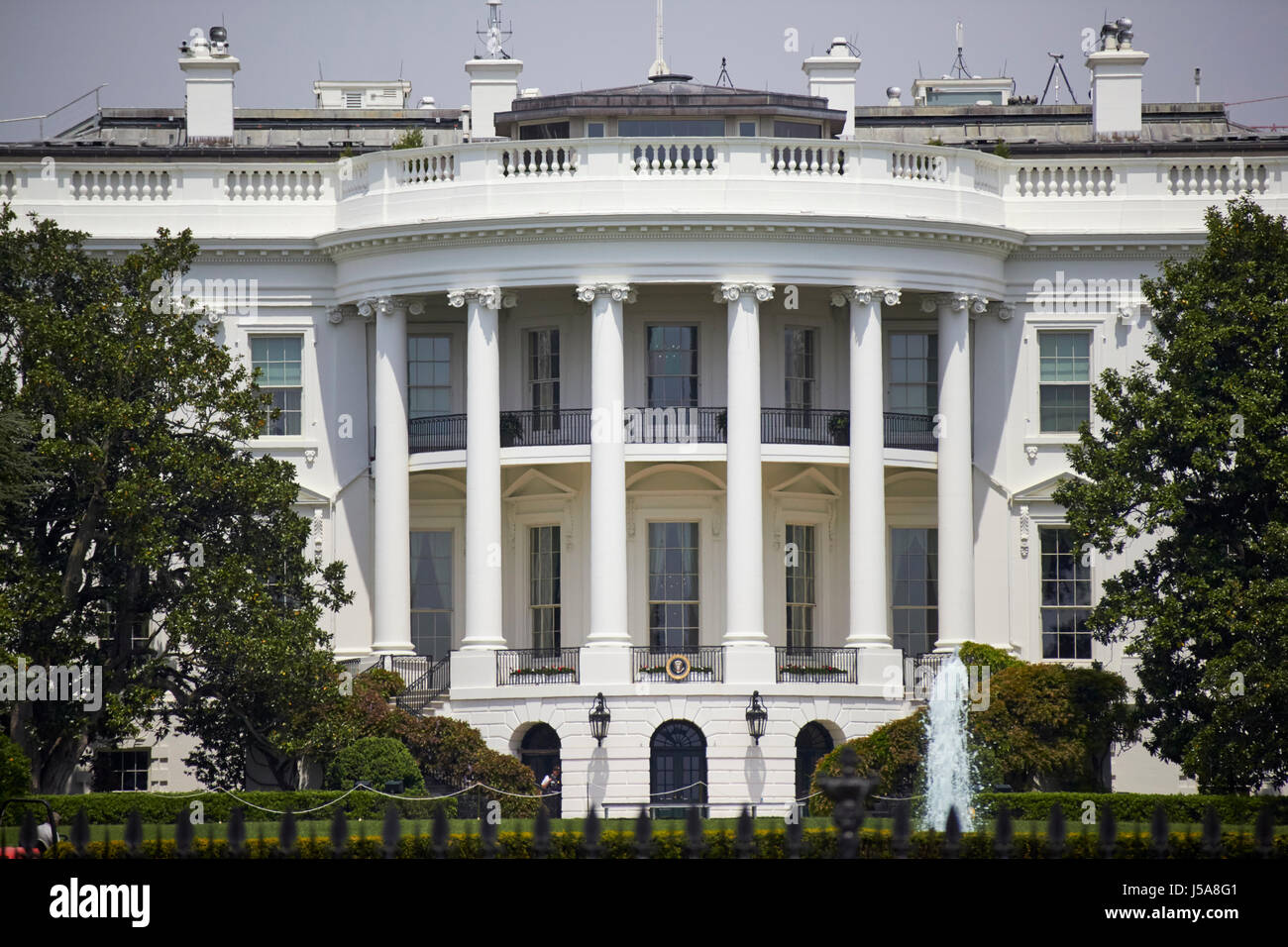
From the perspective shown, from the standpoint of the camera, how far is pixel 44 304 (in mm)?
47000

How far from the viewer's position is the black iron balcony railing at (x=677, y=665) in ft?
167

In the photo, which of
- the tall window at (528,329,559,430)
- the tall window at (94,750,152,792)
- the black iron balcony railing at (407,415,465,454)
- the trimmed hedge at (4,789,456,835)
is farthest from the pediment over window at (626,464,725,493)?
the tall window at (94,750,152,792)

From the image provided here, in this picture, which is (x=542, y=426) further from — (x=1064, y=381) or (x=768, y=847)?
(x=768, y=847)

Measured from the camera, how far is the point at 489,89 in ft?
188

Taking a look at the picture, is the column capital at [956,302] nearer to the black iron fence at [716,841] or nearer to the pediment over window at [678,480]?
the pediment over window at [678,480]

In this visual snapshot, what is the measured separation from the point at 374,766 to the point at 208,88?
19.5m

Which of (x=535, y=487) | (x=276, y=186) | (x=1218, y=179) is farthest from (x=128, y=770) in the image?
(x=1218, y=179)

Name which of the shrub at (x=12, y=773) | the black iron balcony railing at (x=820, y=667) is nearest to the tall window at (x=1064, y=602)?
the black iron balcony railing at (x=820, y=667)

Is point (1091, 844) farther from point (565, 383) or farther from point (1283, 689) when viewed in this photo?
point (565, 383)

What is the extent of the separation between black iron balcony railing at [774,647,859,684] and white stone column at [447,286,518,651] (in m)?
5.74

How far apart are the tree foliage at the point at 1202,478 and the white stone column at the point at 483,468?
11.7 metres

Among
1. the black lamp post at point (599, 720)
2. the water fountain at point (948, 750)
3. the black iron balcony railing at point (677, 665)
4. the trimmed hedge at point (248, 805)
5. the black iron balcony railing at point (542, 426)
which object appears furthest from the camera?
the black iron balcony railing at point (542, 426)

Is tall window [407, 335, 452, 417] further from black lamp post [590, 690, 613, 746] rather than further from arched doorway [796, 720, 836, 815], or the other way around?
arched doorway [796, 720, 836, 815]
